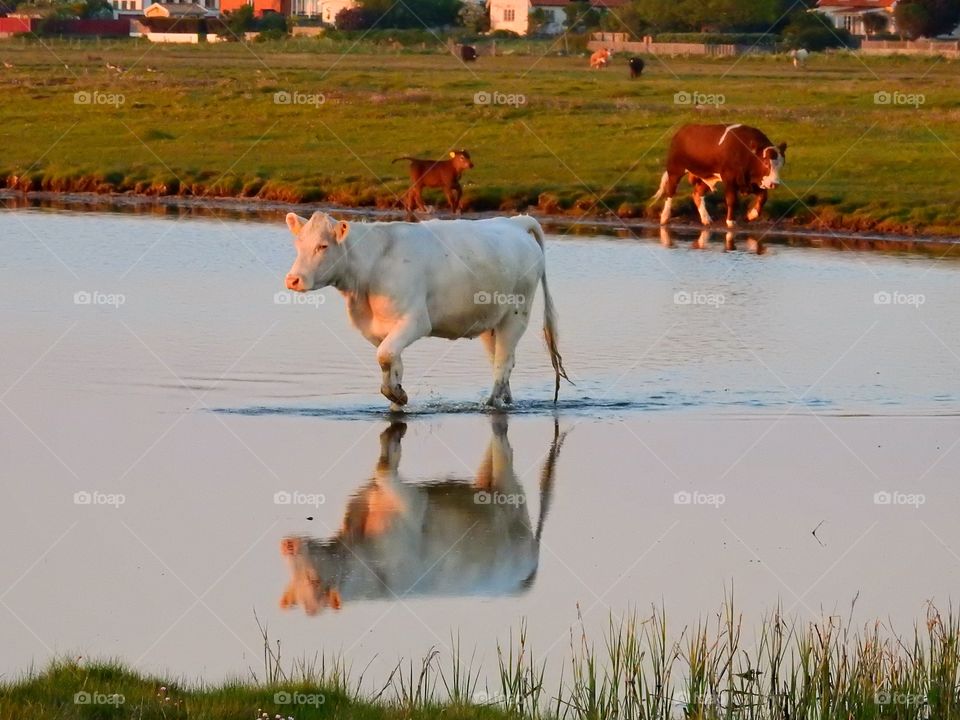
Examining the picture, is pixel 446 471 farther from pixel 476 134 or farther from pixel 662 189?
pixel 476 134

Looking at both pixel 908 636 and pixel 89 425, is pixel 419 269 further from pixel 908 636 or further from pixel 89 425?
pixel 908 636

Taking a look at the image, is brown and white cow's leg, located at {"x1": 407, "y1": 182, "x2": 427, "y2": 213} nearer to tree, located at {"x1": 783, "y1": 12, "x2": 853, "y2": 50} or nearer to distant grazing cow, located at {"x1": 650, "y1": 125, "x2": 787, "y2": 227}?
distant grazing cow, located at {"x1": 650, "y1": 125, "x2": 787, "y2": 227}

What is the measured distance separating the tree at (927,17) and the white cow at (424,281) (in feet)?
284

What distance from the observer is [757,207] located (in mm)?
28953

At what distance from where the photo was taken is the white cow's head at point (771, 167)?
28734mm

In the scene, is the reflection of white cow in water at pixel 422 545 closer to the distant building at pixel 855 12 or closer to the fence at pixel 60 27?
the fence at pixel 60 27

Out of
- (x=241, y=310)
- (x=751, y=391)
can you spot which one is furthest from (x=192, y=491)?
(x=241, y=310)

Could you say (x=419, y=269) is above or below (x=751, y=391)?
above

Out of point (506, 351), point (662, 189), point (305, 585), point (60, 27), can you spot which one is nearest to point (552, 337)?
point (506, 351)

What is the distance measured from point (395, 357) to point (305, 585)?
4588 millimetres

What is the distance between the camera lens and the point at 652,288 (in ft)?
71.8

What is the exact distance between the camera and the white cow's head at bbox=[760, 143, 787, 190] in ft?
94.3

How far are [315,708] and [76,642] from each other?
1.57 meters

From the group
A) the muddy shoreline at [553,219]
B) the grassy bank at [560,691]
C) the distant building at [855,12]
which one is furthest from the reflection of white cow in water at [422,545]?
the distant building at [855,12]
